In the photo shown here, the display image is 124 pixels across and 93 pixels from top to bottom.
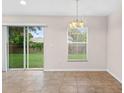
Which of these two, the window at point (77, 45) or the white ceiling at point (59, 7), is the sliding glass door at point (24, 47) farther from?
the window at point (77, 45)

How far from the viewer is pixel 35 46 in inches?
357

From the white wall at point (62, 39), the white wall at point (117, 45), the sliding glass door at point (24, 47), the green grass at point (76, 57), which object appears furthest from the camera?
the sliding glass door at point (24, 47)

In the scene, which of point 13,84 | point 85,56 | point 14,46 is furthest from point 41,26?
point 13,84

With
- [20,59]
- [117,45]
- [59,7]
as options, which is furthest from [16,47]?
[117,45]

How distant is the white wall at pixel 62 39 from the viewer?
8.77 metres

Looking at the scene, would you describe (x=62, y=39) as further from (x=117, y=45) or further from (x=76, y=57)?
(x=117, y=45)

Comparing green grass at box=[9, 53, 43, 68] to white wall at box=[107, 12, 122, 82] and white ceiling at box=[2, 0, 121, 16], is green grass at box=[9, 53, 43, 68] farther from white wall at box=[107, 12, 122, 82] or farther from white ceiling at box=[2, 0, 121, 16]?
white wall at box=[107, 12, 122, 82]

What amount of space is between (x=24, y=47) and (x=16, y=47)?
1.25 feet

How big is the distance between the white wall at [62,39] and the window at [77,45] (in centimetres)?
21

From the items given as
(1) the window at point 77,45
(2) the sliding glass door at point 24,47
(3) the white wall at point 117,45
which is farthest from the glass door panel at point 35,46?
(3) the white wall at point 117,45

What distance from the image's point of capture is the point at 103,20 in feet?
28.7

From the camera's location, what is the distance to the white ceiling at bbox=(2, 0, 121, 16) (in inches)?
263

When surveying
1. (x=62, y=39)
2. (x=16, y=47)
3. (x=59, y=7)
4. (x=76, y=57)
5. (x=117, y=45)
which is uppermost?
(x=59, y=7)

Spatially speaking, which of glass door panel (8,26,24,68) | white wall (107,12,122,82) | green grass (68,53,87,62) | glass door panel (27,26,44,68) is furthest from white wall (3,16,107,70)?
white wall (107,12,122,82)
